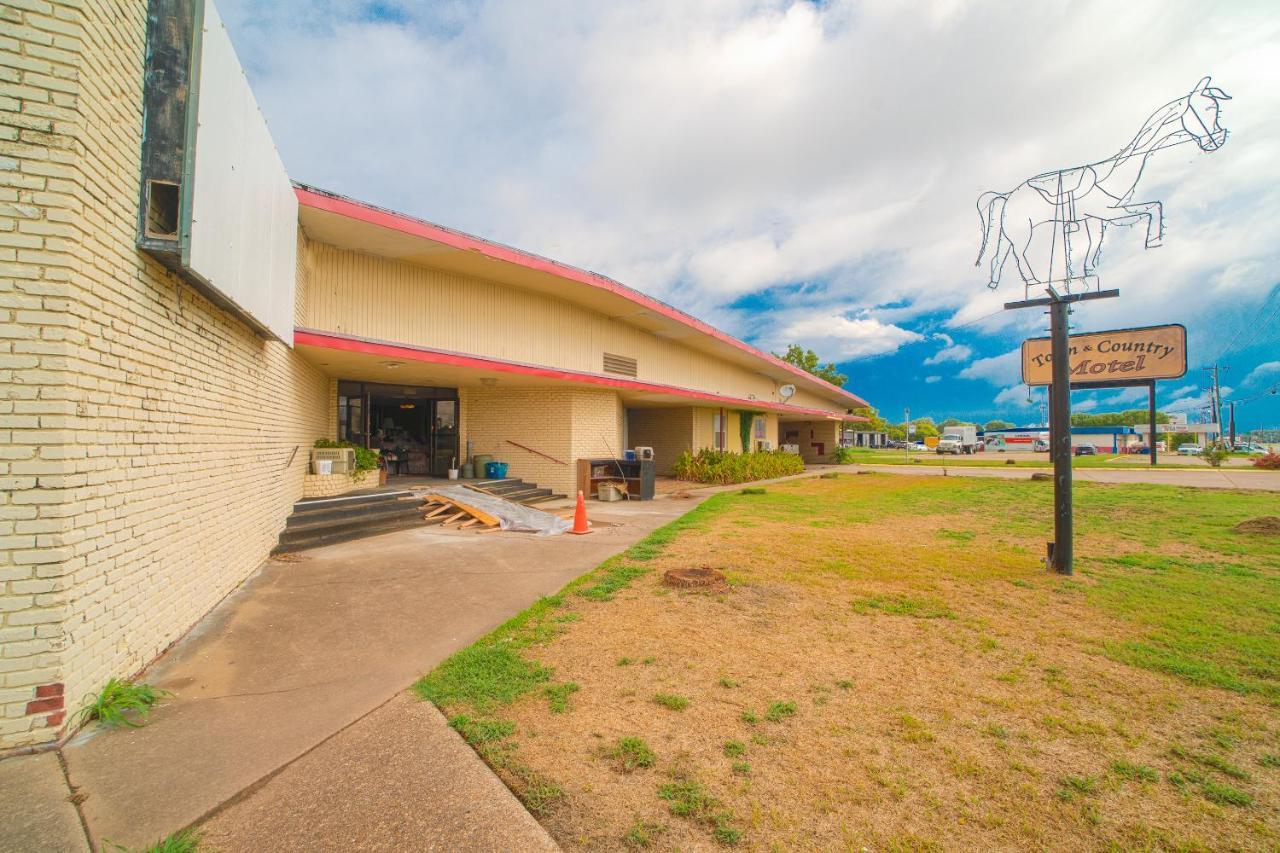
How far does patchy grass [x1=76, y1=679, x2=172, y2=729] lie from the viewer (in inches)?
120

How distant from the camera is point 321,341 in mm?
8250

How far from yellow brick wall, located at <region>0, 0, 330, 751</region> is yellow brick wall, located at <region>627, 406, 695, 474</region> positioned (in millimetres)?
16437

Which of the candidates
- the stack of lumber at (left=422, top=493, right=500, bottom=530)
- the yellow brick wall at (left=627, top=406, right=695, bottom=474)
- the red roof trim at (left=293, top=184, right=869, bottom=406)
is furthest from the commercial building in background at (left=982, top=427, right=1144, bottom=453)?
the stack of lumber at (left=422, top=493, right=500, bottom=530)

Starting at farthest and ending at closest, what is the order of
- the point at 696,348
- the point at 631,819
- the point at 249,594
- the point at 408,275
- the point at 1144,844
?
1. the point at 696,348
2. the point at 408,275
3. the point at 249,594
4. the point at 631,819
5. the point at 1144,844

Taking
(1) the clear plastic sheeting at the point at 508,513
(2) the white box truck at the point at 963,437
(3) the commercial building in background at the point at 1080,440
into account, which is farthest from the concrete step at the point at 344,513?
(3) the commercial building in background at the point at 1080,440

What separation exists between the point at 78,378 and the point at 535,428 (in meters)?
10.8

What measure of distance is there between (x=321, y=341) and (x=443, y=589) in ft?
16.0

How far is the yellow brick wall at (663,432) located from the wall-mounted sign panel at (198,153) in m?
15.8

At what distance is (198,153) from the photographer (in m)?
3.73

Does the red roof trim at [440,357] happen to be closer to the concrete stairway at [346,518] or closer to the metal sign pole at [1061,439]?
the concrete stairway at [346,518]

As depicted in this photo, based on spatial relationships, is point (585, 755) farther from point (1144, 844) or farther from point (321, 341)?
point (321, 341)

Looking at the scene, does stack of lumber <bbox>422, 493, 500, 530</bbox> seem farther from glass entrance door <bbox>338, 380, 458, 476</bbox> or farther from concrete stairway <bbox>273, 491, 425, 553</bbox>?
glass entrance door <bbox>338, 380, 458, 476</bbox>

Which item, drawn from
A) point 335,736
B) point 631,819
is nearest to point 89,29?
point 335,736

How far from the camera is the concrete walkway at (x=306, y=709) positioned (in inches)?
91.0
